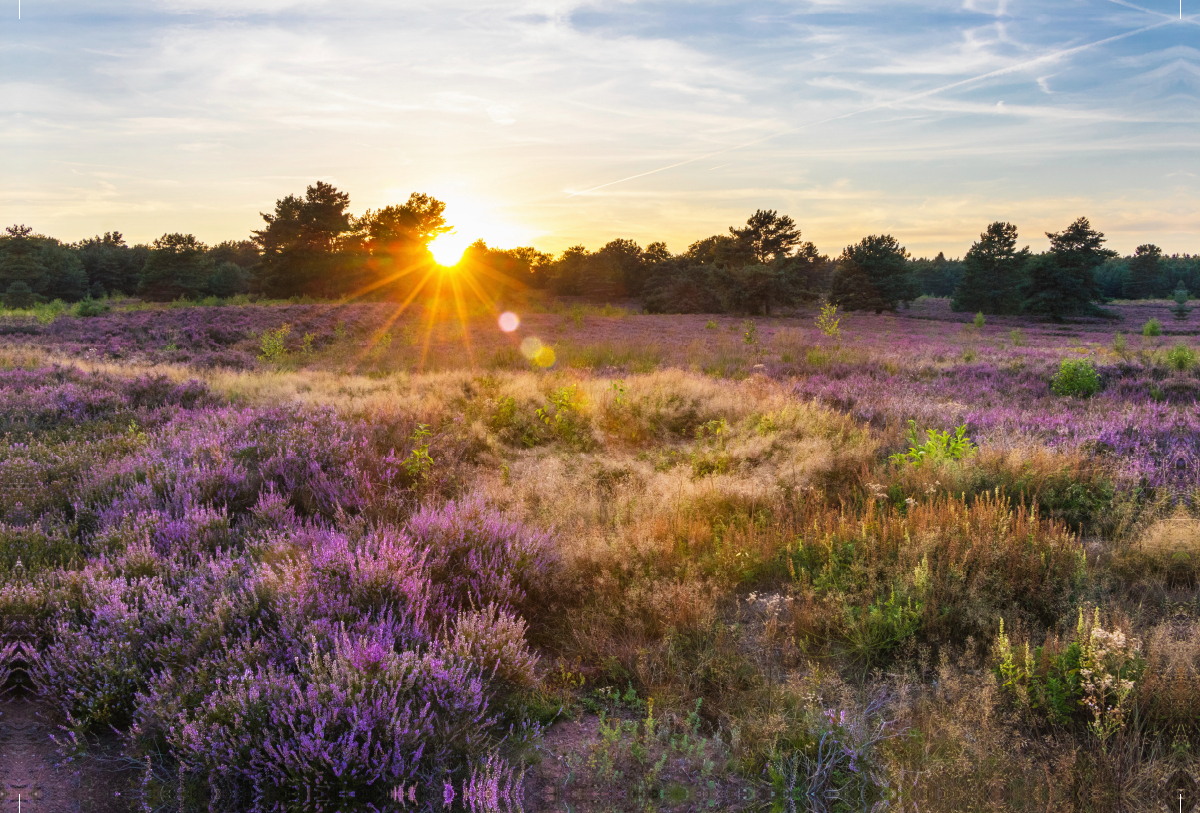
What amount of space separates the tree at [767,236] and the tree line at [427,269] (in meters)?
0.08

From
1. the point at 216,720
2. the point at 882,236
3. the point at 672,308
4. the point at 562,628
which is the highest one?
the point at 882,236

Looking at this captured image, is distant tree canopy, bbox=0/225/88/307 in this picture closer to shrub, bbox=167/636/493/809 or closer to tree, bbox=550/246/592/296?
tree, bbox=550/246/592/296

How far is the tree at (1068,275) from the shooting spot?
39969mm

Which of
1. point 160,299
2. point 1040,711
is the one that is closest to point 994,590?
point 1040,711

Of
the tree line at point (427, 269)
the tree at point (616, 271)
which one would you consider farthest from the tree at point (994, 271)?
the tree at point (616, 271)

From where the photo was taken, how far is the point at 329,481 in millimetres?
5586

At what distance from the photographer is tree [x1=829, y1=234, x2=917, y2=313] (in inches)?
1774

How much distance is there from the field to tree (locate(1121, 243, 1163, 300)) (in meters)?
78.1

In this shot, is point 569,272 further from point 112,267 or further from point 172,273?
point 112,267

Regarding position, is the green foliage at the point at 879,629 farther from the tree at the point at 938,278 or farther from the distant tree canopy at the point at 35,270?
the tree at the point at 938,278

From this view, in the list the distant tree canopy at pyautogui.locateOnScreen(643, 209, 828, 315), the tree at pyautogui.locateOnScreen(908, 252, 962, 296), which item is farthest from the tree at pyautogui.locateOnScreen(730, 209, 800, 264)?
the tree at pyautogui.locateOnScreen(908, 252, 962, 296)

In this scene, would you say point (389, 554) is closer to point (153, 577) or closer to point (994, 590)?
point (153, 577)

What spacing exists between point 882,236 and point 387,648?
51.0m

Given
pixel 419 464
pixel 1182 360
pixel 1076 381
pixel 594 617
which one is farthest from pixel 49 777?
pixel 1182 360
